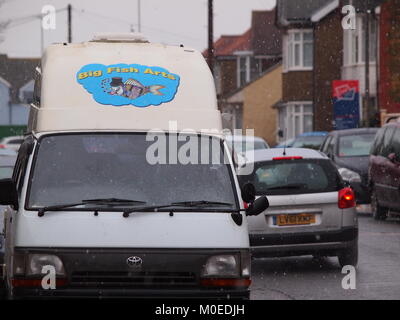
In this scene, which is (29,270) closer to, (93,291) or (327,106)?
(93,291)

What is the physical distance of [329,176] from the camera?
1472 cm

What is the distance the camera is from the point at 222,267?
8758 millimetres

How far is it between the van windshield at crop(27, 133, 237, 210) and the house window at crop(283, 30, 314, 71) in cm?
5022

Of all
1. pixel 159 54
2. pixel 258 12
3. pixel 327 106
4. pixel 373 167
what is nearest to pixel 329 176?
pixel 159 54

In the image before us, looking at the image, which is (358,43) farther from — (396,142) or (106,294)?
(106,294)

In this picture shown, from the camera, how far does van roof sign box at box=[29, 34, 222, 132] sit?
388 inches

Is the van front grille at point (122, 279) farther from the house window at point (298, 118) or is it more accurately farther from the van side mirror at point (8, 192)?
the house window at point (298, 118)

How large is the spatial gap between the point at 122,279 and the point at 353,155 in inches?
662

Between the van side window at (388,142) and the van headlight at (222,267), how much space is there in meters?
13.0

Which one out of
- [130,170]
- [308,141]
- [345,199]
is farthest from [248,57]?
[130,170]

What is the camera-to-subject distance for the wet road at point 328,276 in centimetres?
1252

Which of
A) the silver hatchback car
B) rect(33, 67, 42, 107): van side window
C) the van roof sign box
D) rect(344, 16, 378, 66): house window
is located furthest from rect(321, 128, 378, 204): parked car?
rect(344, 16, 378, 66): house window

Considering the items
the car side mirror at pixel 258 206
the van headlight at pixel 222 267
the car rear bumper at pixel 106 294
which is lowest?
the car rear bumper at pixel 106 294

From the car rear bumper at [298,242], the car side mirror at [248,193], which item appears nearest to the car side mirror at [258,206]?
the car side mirror at [248,193]
